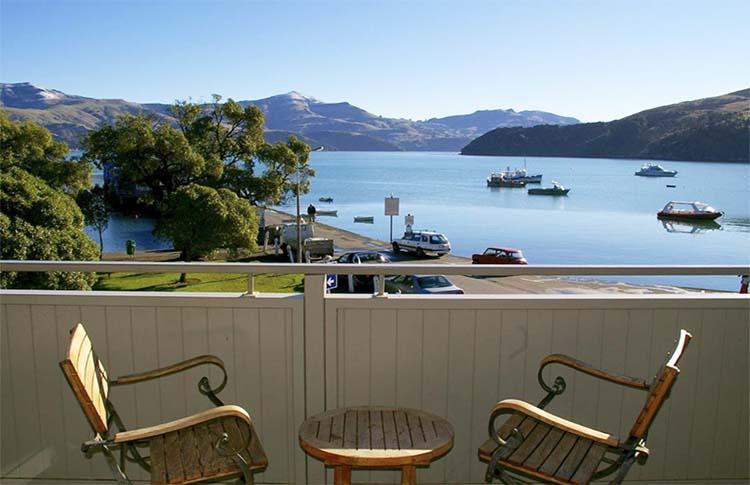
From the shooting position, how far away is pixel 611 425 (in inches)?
101

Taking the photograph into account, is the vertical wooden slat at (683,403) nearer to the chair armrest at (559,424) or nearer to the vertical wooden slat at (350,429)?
the chair armrest at (559,424)

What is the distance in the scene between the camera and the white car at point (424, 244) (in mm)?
26281

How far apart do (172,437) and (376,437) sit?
0.77 m

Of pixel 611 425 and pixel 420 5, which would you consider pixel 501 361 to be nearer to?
pixel 611 425

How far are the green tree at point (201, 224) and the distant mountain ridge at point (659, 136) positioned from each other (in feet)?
317

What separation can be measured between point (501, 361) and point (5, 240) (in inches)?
514

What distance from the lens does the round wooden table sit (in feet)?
5.98

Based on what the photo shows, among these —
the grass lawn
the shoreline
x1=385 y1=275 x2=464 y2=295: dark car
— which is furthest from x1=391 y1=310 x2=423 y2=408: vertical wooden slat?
the grass lawn

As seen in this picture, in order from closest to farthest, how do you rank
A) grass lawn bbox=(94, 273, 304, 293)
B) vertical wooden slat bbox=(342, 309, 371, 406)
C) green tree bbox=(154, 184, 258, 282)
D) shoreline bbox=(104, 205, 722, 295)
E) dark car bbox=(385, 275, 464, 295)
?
vertical wooden slat bbox=(342, 309, 371, 406), dark car bbox=(385, 275, 464, 295), grass lawn bbox=(94, 273, 304, 293), shoreline bbox=(104, 205, 722, 295), green tree bbox=(154, 184, 258, 282)

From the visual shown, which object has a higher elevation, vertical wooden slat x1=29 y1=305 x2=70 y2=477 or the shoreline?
vertical wooden slat x1=29 y1=305 x2=70 y2=477

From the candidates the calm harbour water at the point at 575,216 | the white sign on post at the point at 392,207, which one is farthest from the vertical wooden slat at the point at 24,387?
the calm harbour water at the point at 575,216

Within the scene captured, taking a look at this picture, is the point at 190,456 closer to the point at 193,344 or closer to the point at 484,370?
the point at 193,344

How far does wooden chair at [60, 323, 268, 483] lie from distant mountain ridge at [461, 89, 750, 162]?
108260 mm

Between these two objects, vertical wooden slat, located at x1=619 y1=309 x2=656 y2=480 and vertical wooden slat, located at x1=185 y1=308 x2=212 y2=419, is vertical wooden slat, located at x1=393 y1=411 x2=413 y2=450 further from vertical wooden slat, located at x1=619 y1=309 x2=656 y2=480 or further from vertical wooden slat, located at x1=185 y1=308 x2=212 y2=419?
vertical wooden slat, located at x1=619 y1=309 x2=656 y2=480
